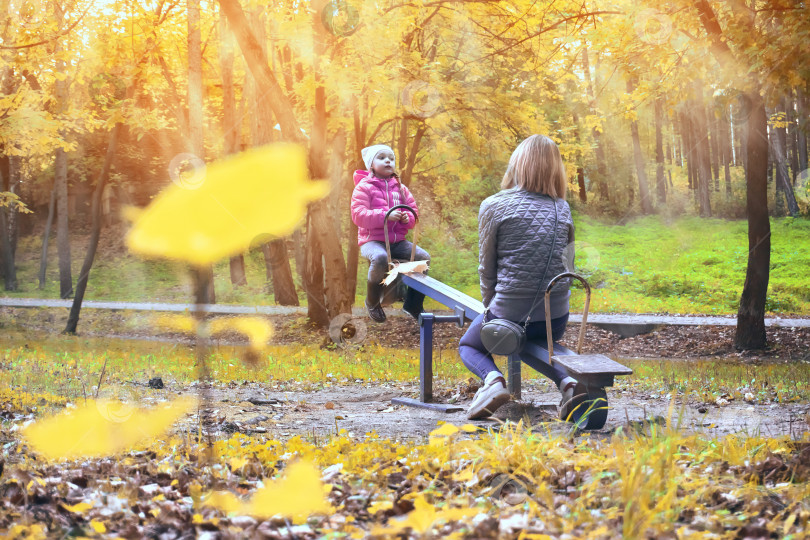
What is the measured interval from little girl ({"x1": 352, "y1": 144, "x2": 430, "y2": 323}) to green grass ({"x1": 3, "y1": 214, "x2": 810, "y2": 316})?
13.4m

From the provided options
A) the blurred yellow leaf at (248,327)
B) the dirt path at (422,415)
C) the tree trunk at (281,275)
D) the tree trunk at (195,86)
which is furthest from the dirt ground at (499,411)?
the tree trunk at (281,275)

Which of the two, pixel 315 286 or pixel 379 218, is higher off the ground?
pixel 379 218

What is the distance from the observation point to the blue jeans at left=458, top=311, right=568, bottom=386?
5320 mm

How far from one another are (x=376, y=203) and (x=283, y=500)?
409cm

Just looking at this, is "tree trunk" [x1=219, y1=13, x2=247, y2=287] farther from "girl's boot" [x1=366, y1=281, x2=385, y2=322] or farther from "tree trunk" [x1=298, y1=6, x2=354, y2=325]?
"girl's boot" [x1=366, y1=281, x2=385, y2=322]

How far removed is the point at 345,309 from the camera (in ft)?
44.3

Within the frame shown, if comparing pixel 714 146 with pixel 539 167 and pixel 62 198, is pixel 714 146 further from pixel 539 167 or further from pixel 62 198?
pixel 539 167

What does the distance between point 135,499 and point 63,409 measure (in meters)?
2.94

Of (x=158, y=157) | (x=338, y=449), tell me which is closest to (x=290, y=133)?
(x=338, y=449)

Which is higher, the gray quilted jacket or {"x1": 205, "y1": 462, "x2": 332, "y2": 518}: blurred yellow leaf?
the gray quilted jacket

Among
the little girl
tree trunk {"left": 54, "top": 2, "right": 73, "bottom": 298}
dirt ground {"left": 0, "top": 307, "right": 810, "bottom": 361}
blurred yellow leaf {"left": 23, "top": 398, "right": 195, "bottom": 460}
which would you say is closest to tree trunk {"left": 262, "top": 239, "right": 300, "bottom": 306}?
dirt ground {"left": 0, "top": 307, "right": 810, "bottom": 361}

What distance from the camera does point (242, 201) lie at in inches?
674

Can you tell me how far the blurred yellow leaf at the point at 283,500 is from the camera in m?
3.07

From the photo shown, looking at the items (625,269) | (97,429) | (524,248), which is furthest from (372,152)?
(625,269)
